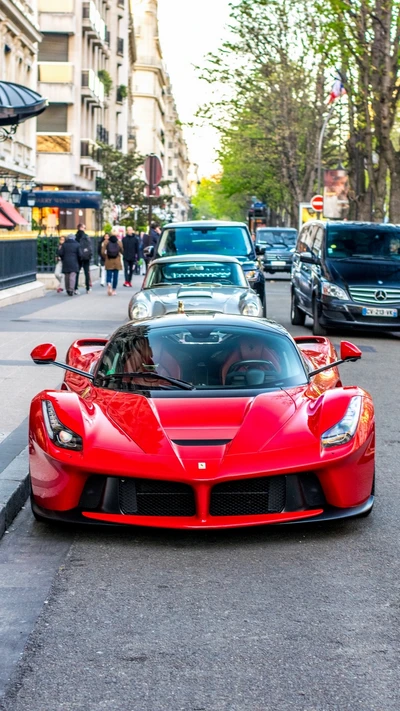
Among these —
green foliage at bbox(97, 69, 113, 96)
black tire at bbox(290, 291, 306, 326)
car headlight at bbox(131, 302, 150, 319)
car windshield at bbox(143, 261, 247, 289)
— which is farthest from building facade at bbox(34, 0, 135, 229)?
car headlight at bbox(131, 302, 150, 319)

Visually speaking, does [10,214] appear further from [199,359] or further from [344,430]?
[344,430]

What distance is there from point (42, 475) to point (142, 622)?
65.7 inches

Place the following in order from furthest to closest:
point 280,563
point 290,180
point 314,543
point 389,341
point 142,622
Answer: point 290,180, point 389,341, point 314,543, point 280,563, point 142,622

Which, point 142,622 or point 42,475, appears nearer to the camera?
point 142,622

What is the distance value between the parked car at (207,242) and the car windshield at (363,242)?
1.36 meters

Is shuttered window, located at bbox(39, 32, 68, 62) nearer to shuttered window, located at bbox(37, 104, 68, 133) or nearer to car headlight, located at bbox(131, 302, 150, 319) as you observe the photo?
shuttered window, located at bbox(37, 104, 68, 133)

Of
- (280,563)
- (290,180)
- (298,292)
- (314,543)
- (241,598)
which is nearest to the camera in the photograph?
A: (241,598)

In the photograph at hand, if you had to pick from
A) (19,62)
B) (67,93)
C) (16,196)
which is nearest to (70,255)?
(16,196)

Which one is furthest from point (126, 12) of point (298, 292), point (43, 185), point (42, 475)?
point (42, 475)

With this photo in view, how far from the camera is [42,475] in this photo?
646 cm

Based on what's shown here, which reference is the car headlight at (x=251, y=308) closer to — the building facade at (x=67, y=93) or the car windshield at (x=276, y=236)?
the car windshield at (x=276, y=236)

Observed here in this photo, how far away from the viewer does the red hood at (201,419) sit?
630cm

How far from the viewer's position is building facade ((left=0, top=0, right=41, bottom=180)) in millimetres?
42031

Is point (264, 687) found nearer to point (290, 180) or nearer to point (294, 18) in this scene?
point (294, 18)
